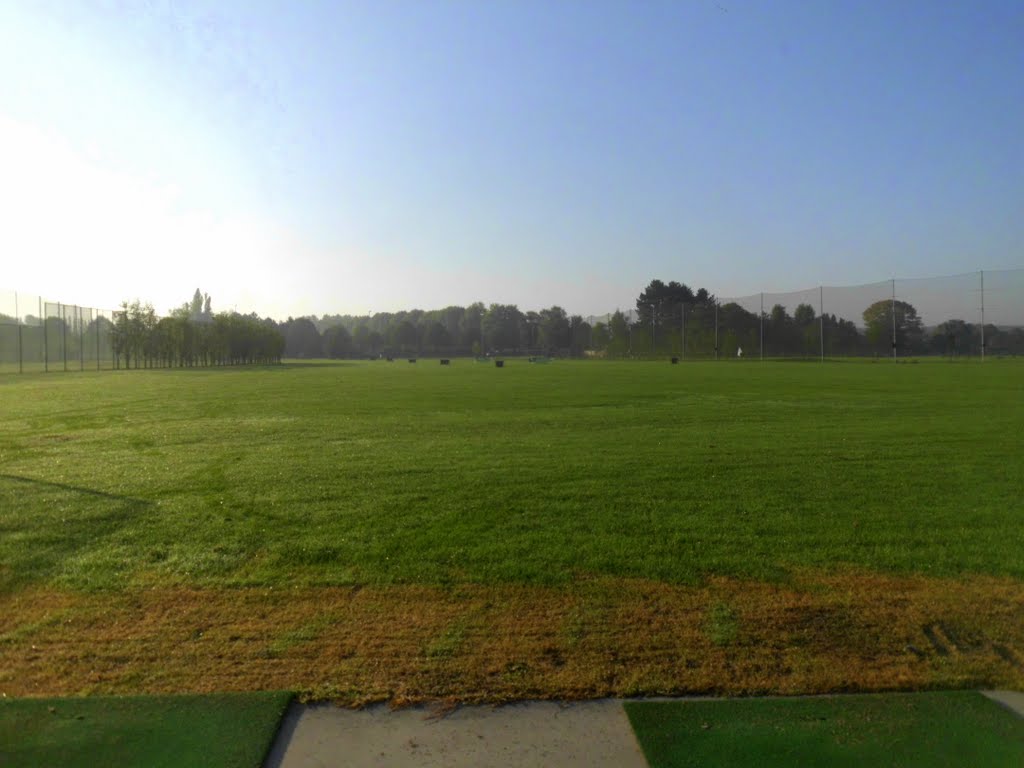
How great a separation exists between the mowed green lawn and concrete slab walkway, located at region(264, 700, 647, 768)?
183 cm

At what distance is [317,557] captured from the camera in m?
6.18

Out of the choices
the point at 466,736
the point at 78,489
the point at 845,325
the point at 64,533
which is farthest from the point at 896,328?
the point at 466,736

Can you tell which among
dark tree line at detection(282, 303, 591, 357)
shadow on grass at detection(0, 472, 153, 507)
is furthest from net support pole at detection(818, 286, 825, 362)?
shadow on grass at detection(0, 472, 153, 507)

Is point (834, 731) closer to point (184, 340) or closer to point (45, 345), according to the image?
point (45, 345)

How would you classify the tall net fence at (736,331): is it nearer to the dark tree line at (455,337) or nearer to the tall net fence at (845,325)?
the tall net fence at (845,325)

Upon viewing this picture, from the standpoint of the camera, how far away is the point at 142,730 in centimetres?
354

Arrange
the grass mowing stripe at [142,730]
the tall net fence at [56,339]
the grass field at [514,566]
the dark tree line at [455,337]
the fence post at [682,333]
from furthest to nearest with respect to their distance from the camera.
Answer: the dark tree line at [455,337] < the fence post at [682,333] < the tall net fence at [56,339] < the grass field at [514,566] < the grass mowing stripe at [142,730]

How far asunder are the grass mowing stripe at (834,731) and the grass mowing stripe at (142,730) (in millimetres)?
1634

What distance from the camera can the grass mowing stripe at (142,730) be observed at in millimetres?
3297

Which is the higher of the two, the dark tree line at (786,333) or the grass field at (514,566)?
the dark tree line at (786,333)

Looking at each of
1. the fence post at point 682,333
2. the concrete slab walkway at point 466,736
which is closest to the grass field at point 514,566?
the concrete slab walkway at point 466,736

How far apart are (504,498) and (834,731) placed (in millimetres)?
4854

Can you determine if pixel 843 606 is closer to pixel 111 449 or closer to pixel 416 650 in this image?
pixel 416 650

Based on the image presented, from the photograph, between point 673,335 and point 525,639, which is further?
point 673,335
